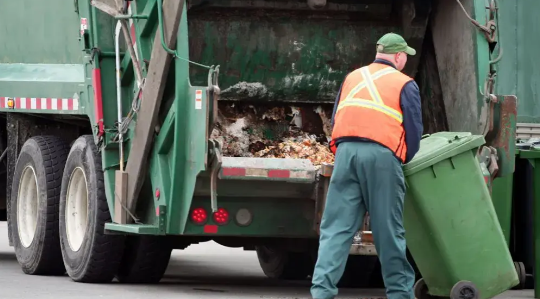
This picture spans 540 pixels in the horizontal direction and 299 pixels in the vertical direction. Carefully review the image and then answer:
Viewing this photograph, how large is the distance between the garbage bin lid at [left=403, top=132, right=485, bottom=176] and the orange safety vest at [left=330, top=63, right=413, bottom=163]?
162mm

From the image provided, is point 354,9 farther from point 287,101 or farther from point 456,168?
point 456,168

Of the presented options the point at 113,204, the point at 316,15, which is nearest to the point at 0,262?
the point at 113,204

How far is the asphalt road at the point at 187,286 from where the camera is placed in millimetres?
7957

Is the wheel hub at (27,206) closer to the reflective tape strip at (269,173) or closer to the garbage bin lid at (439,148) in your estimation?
the reflective tape strip at (269,173)

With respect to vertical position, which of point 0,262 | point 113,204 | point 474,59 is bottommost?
point 0,262

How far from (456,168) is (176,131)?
1732 millimetres

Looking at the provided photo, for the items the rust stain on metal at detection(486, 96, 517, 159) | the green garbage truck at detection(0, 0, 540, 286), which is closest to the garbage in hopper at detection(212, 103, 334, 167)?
the green garbage truck at detection(0, 0, 540, 286)

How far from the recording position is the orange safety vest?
6441 millimetres

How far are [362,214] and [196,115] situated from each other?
138 centimetres

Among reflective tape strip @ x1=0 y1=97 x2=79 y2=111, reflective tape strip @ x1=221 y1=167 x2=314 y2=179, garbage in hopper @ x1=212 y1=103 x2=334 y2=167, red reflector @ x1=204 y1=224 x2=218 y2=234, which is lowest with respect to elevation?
red reflector @ x1=204 y1=224 x2=218 y2=234

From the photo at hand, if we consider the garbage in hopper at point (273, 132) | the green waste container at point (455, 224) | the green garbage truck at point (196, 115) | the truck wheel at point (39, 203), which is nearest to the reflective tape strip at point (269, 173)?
the green garbage truck at point (196, 115)

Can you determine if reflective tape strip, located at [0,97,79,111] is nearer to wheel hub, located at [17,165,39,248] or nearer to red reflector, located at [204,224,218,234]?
wheel hub, located at [17,165,39,248]

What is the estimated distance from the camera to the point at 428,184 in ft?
21.9

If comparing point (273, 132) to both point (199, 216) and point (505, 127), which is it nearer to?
point (199, 216)
